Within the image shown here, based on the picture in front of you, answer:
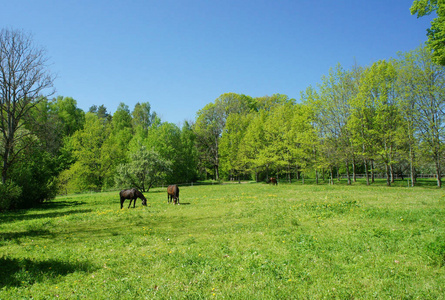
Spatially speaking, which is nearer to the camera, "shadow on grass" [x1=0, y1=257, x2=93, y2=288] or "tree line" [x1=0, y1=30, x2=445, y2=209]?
"shadow on grass" [x1=0, y1=257, x2=93, y2=288]

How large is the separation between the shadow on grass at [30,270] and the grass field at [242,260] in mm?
→ 31

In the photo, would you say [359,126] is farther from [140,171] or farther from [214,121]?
[214,121]

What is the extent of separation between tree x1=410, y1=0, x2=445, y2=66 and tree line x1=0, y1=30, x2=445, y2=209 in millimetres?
13938

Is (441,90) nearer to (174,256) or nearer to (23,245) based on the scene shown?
(174,256)

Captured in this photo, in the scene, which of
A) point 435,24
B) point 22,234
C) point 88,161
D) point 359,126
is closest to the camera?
point 22,234

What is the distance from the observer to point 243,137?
60.2 m

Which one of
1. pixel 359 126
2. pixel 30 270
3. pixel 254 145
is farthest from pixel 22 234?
pixel 254 145

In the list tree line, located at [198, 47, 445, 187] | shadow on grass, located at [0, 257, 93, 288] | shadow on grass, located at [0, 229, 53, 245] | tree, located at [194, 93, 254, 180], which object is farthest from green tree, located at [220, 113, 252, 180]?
shadow on grass, located at [0, 257, 93, 288]

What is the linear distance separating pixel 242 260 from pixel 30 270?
20.3 feet

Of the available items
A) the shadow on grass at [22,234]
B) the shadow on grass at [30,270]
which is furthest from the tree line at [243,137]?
the shadow on grass at [30,270]

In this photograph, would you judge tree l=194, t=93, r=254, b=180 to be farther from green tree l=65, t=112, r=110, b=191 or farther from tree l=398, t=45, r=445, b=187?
tree l=398, t=45, r=445, b=187

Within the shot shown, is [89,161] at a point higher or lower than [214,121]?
lower

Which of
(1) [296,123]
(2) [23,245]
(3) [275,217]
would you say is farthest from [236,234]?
(1) [296,123]

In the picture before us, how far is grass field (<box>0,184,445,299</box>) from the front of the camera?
586 cm
